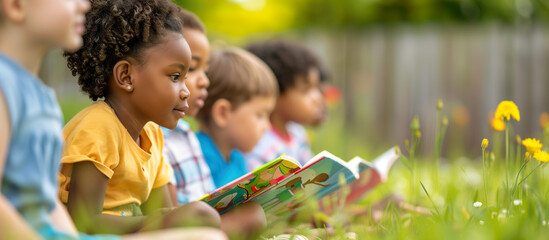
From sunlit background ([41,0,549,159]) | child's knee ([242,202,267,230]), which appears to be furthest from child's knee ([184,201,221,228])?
sunlit background ([41,0,549,159])

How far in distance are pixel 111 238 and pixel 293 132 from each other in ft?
10.2

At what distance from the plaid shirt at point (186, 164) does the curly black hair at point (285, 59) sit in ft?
4.73

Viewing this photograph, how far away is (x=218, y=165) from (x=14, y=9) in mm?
1688

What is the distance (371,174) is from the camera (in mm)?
2811

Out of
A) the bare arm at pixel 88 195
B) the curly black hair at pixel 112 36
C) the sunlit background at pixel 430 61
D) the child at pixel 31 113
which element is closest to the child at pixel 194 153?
the curly black hair at pixel 112 36

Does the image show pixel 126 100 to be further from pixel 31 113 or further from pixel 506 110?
pixel 506 110

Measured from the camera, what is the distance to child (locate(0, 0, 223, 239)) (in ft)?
3.59

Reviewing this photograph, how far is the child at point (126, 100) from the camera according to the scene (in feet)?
4.95

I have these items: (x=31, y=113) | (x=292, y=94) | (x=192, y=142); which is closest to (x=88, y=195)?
(x=31, y=113)

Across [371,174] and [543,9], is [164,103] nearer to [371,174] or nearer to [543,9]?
[371,174]

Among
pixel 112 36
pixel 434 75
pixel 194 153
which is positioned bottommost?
pixel 434 75

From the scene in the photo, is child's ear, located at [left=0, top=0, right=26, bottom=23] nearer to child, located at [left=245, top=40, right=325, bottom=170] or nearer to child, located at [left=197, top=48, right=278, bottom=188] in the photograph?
child, located at [left=197, top=48, right=278, bottom=188]

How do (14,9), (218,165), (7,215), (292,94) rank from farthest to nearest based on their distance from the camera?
(292,94)
(218,165)
(14,9)
(7,215)

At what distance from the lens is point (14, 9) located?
3.64 feet
